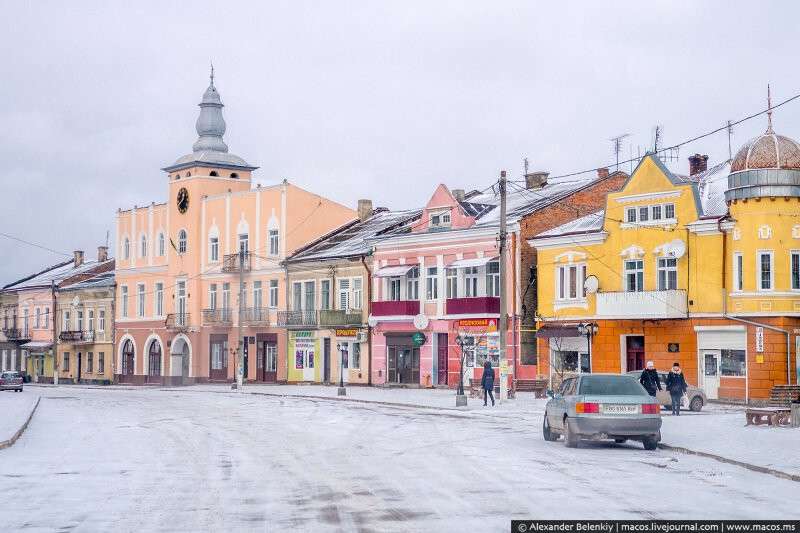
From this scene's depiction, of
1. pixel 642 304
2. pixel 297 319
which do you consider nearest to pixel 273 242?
pixel 297 319

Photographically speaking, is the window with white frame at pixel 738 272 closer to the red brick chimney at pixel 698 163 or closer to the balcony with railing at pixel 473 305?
the red brick chimney at pixel 698 163

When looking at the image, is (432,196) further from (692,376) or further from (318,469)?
(318,469)

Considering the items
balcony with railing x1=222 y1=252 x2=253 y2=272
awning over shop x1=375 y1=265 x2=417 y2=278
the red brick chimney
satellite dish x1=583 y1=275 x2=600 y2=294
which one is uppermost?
the red brick chimney

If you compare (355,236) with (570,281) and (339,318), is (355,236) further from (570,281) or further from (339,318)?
(570,281)

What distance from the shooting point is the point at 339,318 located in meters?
62.2

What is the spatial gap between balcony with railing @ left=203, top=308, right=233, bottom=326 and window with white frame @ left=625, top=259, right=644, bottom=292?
3241cm

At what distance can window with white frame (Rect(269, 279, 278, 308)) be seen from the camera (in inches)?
2697

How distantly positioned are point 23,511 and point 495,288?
4195cm

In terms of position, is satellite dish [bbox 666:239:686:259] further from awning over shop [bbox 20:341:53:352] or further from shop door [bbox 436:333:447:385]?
awning over shop [bbox 20:341:53:352]

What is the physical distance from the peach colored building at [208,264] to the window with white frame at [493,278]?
1729 centimetres

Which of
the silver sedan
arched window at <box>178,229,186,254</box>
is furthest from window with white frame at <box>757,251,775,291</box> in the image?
arched window at <box>178,229,186,254</box>

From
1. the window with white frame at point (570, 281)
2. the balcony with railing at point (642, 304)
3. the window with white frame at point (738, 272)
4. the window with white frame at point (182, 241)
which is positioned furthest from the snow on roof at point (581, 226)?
the window with white frame at point (182, 241)

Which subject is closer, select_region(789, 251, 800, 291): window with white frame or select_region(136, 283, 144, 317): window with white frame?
select_region(789, 251, 800, 291): window with white frame

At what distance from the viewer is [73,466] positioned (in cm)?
1912
